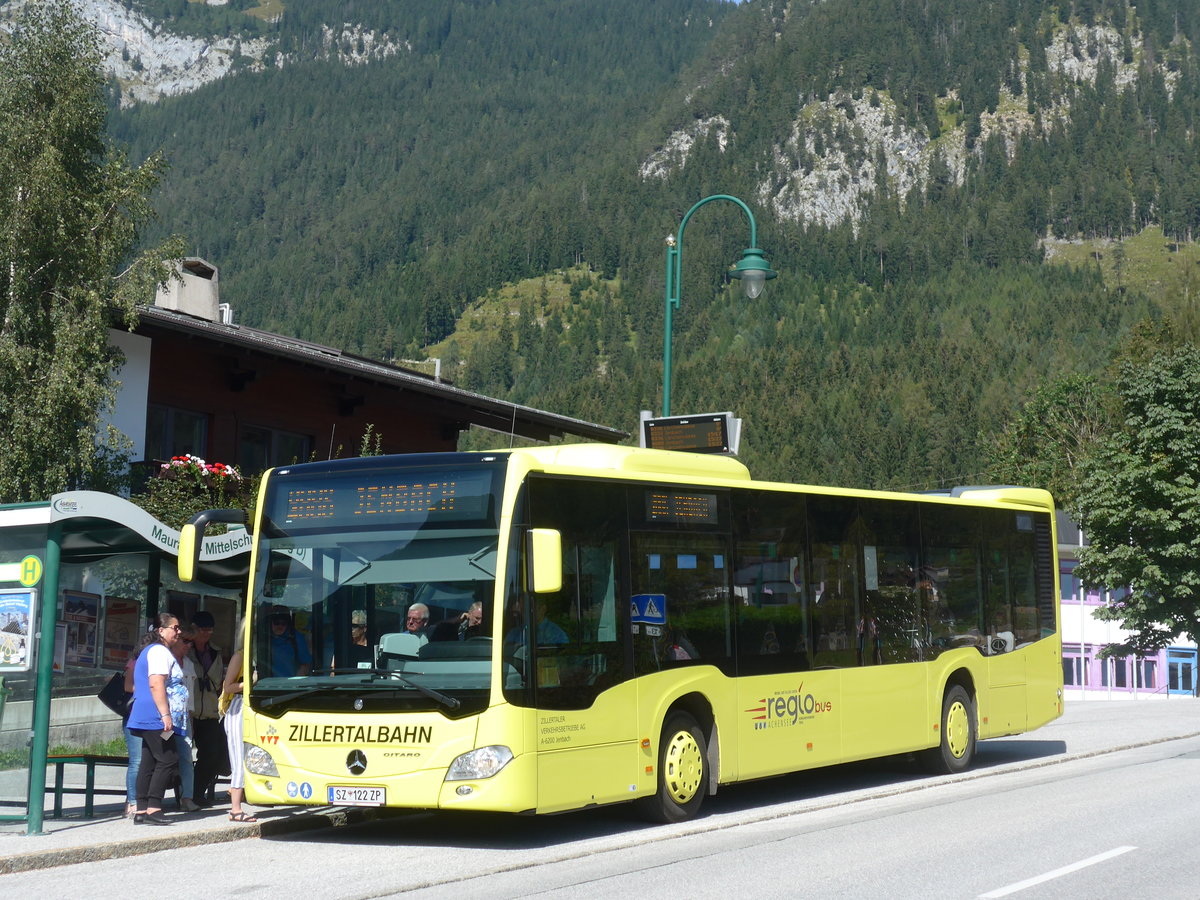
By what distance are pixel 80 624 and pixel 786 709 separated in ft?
19.5

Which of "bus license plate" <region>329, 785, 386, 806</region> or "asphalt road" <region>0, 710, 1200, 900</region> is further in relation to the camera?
"bus license plate" <region>329, 785, 386, 806</region>

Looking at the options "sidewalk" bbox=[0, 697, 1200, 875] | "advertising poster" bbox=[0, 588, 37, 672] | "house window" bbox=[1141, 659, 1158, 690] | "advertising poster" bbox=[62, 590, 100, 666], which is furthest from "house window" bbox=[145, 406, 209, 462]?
"house window" bbox=[1141, 659, 1158, 690]

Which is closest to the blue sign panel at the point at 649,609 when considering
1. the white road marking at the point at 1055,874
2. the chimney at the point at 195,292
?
the white road marking at the point at 1055,874

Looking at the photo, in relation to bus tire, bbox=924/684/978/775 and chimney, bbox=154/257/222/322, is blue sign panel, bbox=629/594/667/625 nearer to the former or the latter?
bus tire, bbox=924/684/978/775

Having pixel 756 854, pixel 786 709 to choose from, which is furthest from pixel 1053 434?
pixel 756 854

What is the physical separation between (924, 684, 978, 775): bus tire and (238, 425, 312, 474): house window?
1364 centimetres

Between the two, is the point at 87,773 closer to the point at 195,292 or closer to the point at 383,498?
the point at 383,498

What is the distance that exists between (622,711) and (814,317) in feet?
552

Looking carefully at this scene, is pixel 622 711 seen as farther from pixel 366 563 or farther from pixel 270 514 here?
pixel 270 514

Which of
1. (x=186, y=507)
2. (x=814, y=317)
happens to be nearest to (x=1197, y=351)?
(x=186, y=507)

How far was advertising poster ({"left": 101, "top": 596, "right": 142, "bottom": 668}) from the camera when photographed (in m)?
12.5

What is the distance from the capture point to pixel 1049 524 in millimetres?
17672

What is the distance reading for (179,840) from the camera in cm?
1040

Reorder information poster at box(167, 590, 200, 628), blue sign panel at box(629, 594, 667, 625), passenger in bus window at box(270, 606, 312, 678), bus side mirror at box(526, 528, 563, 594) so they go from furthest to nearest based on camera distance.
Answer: information poster at box(167, 590, 200, 628)
blue sign panel at box(629, 594, 667, 625)
passenger in bus window at box(270, 606, 312, 678)
bus side mirror at box(526, 528, 563, 594)
